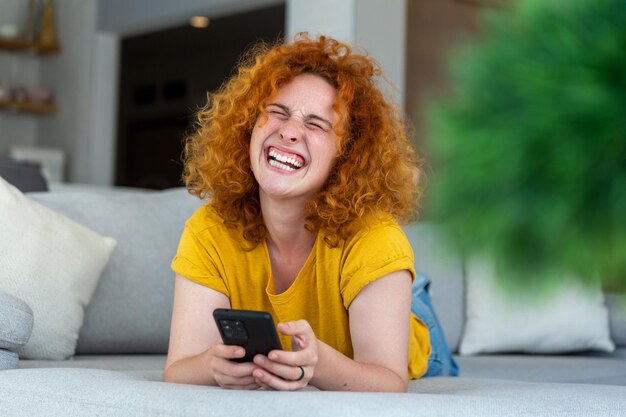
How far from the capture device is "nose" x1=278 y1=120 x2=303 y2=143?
5.70 ft

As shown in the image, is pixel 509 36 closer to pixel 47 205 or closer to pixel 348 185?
pixel 348 185

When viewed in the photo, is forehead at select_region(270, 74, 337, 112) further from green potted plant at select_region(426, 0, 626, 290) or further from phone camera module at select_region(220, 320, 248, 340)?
green potted plant at select_region(426, 0, 626, 290)

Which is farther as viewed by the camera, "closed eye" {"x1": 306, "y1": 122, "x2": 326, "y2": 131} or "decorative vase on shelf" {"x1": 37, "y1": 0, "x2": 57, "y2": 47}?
"decorative vase on shelf" {"x1": 37, "y1": 0, "x2": 57, "y2": 47}

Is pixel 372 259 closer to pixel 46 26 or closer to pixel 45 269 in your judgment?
pixel 45 269

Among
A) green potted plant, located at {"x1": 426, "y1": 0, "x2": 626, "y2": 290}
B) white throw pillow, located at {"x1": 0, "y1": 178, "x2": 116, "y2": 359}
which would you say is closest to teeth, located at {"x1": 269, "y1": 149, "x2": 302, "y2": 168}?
white throw pillow, located at {"x1": 0, "y1": 178, "x2": 116, "y2": 359}

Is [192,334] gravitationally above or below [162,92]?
below

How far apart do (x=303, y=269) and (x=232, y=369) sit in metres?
0.49

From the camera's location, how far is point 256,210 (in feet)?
6.31

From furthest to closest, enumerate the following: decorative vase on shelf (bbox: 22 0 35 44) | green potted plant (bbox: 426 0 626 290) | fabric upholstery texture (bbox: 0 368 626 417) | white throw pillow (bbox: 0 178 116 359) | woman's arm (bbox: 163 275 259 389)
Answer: decorative vase on shelf (bbox: 22 0 35 44)
white throw pillow (bbox: 0 178 116 359)
woman's arm (bbox: 163 275 259 389)
fabric upholstery texture (bbox: 0 368 626 417)
green potted plant (bbox: 426 0 626 290)

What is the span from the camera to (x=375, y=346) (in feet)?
5.37

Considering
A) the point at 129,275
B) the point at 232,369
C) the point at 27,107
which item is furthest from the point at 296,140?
the point at 27,107

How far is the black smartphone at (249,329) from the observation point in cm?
118

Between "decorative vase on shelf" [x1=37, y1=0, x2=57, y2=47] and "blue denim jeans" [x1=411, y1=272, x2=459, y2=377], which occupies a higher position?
"decorative vase on shelf" [x1=37, y1=0, x2=57, y2=47]

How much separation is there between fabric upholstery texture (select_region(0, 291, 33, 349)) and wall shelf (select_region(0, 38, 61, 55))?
22.8 feet
